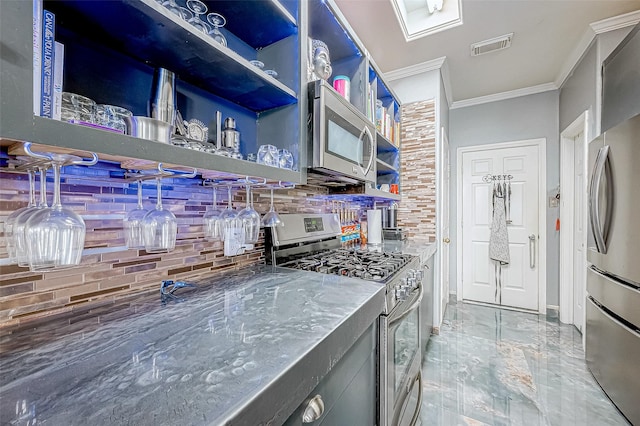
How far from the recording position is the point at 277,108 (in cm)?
130

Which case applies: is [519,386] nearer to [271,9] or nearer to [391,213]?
[391,213]

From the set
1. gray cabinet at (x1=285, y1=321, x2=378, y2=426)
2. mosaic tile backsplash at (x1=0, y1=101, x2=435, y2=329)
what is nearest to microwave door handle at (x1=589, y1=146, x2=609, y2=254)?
gray cabinet at (x1=285, y1=321, x2=378, y2=426)

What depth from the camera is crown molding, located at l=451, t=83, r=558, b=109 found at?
323 cm

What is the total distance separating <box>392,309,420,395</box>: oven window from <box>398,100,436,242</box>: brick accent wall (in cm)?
142

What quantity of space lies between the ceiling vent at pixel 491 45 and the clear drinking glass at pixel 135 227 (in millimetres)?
2955

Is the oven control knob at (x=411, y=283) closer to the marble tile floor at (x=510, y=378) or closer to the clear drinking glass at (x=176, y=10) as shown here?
the marble tile floor at (x=510, y=378)

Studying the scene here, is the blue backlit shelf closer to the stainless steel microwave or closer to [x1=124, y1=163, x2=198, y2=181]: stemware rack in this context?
the stainless steel microwave

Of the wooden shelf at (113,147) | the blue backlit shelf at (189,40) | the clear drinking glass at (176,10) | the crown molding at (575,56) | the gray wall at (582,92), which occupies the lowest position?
the wooden shelf at (113,147)

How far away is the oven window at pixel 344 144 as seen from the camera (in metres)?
1.32

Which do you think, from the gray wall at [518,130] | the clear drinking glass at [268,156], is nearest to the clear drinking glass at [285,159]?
the clear drinking glass at [268,156]

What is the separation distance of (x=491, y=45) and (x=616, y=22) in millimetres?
846

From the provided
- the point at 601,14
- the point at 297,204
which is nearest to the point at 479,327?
the point at 297,204

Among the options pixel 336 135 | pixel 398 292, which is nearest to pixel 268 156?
pixel 336 135

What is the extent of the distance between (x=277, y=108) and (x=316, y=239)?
2.82ft
